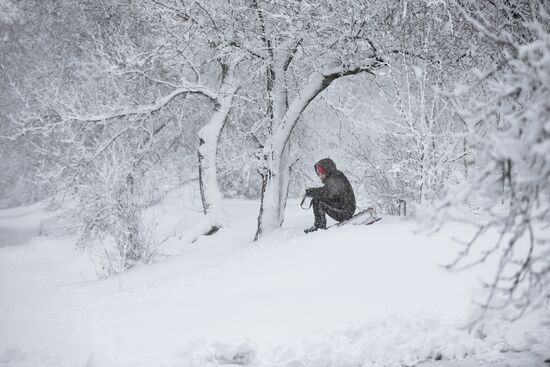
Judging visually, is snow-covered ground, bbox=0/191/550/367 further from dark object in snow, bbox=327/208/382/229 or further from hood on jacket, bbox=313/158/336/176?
hood on jacket, bbox=313/158/336/176

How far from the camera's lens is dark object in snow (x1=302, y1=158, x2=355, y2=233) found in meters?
7.45

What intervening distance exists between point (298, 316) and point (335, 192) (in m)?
3.29

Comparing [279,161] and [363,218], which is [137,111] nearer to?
[279,161]

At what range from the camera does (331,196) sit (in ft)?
24.4

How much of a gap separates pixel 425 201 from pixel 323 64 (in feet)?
9.88

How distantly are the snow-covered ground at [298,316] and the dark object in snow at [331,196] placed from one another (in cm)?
108

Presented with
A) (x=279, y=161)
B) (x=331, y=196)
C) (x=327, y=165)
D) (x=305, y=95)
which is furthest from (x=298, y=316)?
(x=305, y=95)

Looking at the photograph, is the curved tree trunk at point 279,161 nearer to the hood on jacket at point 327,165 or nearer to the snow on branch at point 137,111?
the hood on jacket at point 327,165

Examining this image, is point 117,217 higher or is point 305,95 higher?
point 305,95

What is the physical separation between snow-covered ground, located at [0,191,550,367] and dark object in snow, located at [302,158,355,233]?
1078mm

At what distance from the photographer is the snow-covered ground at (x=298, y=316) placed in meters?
3.84

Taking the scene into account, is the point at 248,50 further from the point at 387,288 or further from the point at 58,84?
the point at 58,84

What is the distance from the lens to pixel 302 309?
14.8 ft

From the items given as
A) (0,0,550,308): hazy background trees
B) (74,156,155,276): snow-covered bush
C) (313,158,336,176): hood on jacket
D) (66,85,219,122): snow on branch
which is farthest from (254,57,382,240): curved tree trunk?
(74,156,155,276): snow-covered bush
